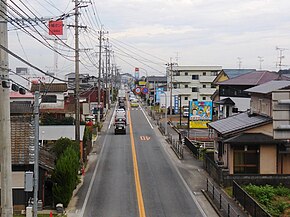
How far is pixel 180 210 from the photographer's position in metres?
20.9

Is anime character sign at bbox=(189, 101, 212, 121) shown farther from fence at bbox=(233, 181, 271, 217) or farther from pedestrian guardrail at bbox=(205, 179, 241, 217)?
fence at bbox=(233, 181, 271, 217)

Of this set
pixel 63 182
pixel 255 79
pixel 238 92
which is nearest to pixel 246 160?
pixel 63 182

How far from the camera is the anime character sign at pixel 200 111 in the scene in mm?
45500

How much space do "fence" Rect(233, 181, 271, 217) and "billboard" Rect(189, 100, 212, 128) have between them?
75.7 feet

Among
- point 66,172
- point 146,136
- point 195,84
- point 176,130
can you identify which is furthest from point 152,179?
point 195,84

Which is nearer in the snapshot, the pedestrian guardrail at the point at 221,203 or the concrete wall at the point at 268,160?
the pedestrian guardrail at the point at 221,203

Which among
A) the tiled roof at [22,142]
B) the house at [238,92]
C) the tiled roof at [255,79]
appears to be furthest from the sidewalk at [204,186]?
the house at [238,92]

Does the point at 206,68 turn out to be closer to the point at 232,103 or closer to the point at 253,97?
the point at 232,103

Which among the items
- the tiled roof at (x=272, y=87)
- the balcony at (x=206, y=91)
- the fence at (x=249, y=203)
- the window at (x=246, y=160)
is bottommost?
the fence at (x=249, y=203)

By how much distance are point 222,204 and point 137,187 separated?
552 cm

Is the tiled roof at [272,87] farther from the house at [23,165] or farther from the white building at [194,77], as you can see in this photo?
the white building at [194,77]

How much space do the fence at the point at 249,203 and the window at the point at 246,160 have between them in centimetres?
498

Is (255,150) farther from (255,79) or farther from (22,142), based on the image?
(255,79)

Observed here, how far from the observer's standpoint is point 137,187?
82.9ft
